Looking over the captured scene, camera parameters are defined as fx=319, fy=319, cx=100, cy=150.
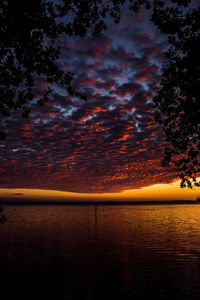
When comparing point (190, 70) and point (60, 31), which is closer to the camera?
point (60, 31)

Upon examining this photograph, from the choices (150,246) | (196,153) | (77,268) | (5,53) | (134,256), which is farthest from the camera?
(150,246)

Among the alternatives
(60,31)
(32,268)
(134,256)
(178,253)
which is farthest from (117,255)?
(60,31)

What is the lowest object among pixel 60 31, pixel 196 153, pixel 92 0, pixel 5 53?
pixel 196 153

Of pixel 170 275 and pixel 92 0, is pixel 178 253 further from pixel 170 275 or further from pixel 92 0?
pixel 92 0

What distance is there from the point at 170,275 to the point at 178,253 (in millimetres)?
12199

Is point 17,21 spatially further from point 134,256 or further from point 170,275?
point 134,256

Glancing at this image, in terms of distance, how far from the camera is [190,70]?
18812mm

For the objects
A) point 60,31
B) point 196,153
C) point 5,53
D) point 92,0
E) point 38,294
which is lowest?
point 38,294

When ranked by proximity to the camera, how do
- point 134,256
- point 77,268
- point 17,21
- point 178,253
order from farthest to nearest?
point 178,253 → point 134,256 → point 77,268 → point 17,21

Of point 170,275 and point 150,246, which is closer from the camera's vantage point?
point 170,275

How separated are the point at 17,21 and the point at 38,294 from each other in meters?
14.5

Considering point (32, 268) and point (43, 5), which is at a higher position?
point (43, 5)

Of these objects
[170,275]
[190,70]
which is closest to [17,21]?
[190,70]

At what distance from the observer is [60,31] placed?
525 inches
